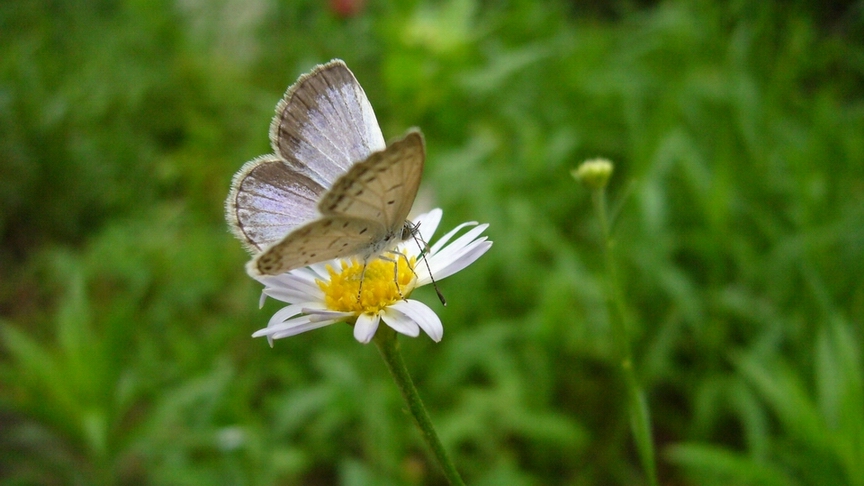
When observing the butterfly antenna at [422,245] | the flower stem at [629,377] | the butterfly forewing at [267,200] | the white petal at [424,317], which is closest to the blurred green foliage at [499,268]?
the flower stem at [629,377]

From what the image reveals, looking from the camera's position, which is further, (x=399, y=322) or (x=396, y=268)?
(x=396, y=268)

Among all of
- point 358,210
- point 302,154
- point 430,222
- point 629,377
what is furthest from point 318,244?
point 629,377

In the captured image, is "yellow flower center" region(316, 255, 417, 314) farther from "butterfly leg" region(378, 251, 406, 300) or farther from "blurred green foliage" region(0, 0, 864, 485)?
"blurred green foliage" region(0, 0, 864, 485)

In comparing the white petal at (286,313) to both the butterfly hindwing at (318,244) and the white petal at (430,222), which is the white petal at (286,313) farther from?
the white petal at (430,222)

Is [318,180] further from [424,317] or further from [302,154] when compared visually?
[424,317]

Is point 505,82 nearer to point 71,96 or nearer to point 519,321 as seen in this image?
point 519,321
